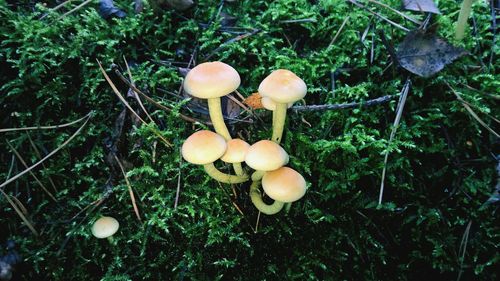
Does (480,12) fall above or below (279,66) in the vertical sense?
above

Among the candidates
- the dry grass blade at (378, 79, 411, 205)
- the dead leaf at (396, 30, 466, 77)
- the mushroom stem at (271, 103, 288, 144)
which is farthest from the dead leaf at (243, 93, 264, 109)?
the dead leaf at (396, 30, 466, 77)

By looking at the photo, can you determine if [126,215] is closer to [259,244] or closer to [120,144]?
[120,144]

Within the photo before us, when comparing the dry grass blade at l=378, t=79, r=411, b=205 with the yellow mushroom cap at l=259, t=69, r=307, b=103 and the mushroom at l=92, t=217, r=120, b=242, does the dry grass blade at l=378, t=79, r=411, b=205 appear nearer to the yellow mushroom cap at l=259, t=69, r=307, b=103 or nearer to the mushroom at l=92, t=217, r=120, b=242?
the yellow mushroom cap at l=259, t=69, r=307, b=103

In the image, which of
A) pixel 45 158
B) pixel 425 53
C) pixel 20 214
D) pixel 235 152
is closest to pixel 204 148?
pixel 235 152

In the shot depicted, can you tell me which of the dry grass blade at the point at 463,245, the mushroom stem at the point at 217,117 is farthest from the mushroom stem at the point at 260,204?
the dry grass blade at the point at 463,245

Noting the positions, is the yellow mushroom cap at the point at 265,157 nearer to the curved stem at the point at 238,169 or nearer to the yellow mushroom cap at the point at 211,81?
the curved stem at the point at 238,169

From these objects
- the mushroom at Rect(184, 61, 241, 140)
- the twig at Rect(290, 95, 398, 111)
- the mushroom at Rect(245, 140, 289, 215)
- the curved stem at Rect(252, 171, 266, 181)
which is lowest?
the curved stem at Rect(252, 171, 266, 181)

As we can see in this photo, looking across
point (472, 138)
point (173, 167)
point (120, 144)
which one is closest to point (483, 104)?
point (472, 138)
